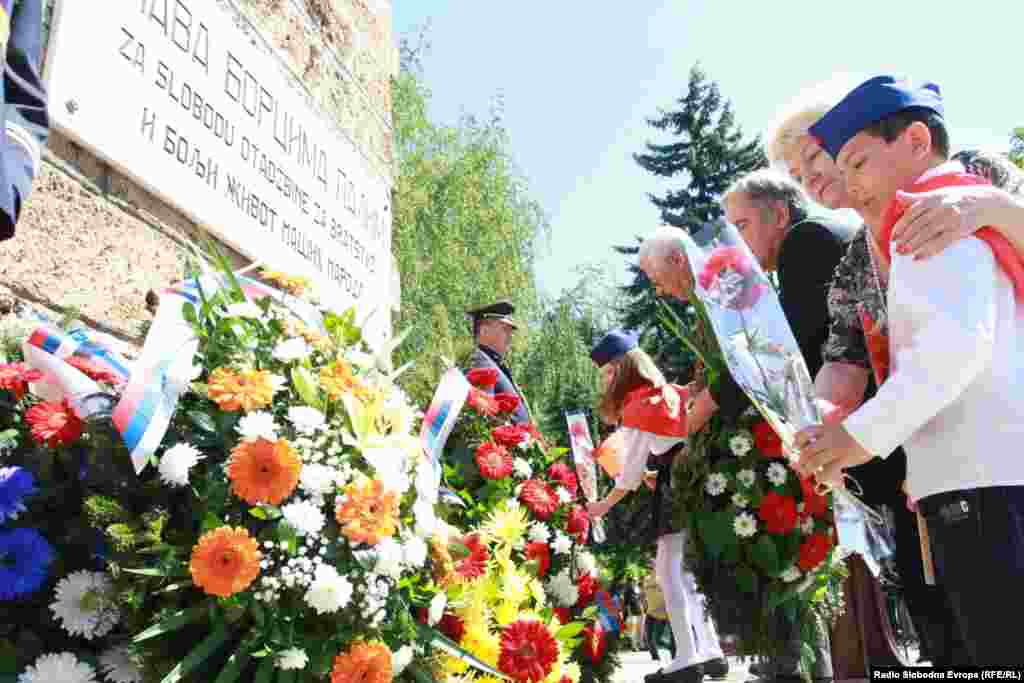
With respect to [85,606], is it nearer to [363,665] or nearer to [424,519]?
[363,665]

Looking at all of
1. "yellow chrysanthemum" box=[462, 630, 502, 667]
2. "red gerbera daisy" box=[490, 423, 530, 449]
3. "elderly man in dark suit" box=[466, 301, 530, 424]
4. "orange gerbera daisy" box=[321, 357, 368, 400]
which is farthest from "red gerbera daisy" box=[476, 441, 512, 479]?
"elderly man in dark suit" box=[466, 301, 530, 424]

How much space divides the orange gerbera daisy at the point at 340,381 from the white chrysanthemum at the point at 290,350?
6 cm

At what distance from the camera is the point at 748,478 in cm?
340

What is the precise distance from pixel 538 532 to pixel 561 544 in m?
0.17

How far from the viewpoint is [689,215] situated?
24.9 metres

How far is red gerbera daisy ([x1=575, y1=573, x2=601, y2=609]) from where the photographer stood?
130 inches

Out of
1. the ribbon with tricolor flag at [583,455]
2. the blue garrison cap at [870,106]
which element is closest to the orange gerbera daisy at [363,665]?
the blue garrison cap at [870,106]

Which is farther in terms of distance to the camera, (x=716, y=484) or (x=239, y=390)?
(x=716, y=484)

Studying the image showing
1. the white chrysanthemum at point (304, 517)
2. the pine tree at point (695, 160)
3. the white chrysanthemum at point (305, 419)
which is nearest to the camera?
the white chrysanthemum at point (304, 517)

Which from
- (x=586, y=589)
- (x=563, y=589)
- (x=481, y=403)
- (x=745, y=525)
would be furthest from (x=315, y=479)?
(x=745, y=525)

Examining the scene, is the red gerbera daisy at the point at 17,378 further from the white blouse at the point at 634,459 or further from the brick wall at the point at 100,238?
the white blouse at the point at 634,459

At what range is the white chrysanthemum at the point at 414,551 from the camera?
5.97 feet

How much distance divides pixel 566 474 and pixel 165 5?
2.16 metres

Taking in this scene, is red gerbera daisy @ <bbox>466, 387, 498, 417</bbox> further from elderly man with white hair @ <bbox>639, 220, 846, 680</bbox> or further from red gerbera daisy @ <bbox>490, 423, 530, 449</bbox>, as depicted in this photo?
elderly man with white hair @ <bbox>639, 220, 846, 680</bbox>
